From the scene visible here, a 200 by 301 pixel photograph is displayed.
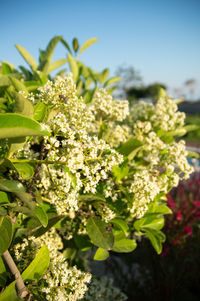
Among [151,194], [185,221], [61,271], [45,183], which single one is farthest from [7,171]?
[185,221]

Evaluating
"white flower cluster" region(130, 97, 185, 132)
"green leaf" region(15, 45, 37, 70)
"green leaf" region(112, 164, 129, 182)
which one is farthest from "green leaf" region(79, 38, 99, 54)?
"green leaf" region(112, 164, 129, 182)

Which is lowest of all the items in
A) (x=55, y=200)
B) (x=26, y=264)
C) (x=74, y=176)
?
(x=26, y=264)

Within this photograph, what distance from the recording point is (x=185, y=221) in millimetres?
2996

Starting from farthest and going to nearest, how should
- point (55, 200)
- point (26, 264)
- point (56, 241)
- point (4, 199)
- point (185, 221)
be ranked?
point (185, 221)
point (56, 241)
point (26, 264)
point (55, 200)
point (4, 199)

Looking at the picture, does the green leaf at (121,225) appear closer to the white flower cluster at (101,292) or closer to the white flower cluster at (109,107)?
the white flower cluster at (101,292)

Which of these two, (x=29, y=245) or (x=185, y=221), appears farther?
(x=185, y=221)

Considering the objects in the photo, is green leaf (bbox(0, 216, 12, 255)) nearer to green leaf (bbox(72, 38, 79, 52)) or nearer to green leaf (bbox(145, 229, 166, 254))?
green leaf (bbox(145, 229, 166, 254))

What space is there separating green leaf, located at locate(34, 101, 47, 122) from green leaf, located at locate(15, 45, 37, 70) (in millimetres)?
992

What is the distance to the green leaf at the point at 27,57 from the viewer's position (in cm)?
179

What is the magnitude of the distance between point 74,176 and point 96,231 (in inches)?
14.1

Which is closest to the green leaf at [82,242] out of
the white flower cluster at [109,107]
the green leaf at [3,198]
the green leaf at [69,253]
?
the green leaf at [69,253]

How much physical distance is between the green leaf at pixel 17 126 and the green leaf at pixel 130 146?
0.70 meters

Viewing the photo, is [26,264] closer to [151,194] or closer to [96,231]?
[96,231]

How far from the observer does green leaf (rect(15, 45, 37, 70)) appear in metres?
1.79
